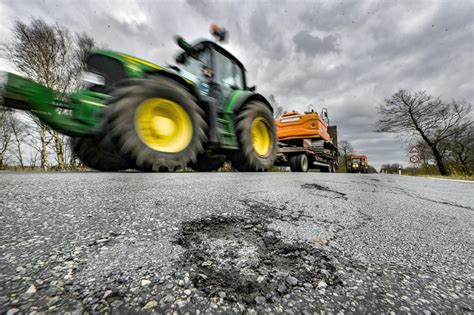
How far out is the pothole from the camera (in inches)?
19.2

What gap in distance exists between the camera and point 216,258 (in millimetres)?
616

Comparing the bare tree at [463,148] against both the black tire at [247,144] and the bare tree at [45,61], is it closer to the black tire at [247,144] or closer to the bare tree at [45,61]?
the black tire at [247,144]

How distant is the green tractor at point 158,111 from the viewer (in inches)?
82.6

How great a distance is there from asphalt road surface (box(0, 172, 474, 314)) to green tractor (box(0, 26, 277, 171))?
1.21 meters

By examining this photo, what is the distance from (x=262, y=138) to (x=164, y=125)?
7.35ft

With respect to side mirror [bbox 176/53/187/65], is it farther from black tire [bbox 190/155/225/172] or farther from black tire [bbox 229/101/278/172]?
black tire [bbox 190/155/225/172]

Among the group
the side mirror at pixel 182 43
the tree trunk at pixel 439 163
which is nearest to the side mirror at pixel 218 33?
the side mirror at pixel 182 43

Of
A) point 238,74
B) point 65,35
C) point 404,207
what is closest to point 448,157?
point 238,74

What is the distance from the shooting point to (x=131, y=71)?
2.52 m

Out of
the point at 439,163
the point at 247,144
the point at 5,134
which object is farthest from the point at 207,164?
the point at 439,163

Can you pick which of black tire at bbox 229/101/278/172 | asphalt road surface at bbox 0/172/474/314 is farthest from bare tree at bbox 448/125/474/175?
asphalt road surface at bbox 0/172/474/314

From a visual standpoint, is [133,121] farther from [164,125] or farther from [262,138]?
[262,138]

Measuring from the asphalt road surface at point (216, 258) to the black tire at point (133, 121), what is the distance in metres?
1.07

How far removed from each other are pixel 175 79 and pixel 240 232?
251 centimetres
